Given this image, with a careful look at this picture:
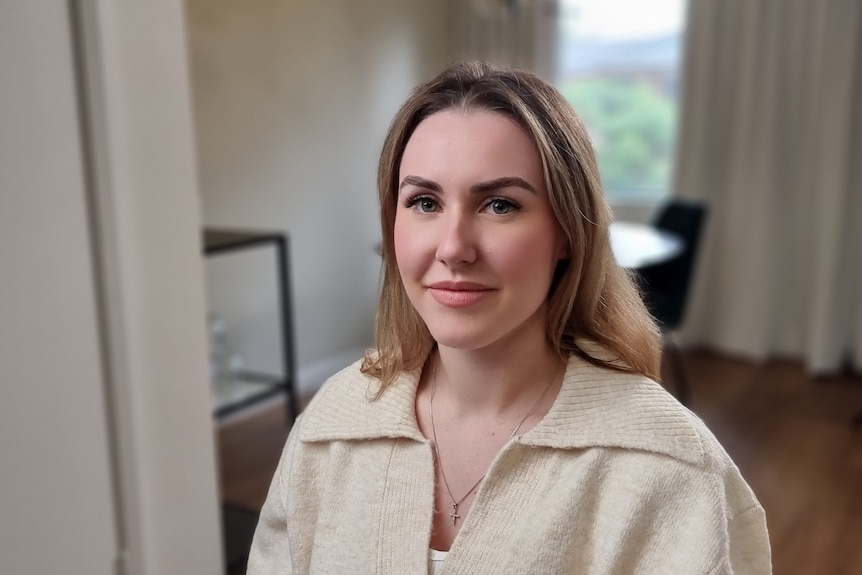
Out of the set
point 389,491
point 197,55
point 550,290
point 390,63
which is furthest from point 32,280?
point 390,63

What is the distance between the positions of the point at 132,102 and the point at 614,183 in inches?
134

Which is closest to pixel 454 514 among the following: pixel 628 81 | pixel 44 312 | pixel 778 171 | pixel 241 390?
pixel 44 312

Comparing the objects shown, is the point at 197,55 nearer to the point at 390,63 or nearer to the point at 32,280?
the point at 390,63

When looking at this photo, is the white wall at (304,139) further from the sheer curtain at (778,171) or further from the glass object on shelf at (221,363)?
the sheer curtain at (778,171)

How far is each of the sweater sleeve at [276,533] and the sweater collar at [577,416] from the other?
48mm

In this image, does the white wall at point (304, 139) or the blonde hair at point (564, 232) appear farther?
the white wall at point (304, 139)

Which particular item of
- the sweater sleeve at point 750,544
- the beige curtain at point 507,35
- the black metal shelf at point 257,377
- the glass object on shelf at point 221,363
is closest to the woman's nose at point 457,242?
the sweater sleeve at point 750,544

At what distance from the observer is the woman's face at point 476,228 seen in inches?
30.3

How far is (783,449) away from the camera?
9.53ft

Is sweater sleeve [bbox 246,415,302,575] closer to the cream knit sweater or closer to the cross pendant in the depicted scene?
the cream knit sweater

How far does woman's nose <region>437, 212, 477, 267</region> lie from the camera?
0.76 meters

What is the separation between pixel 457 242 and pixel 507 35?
3908mm

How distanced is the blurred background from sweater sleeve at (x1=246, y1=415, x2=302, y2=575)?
0.60 m

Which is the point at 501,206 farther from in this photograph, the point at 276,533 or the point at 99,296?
the point at 99,296
